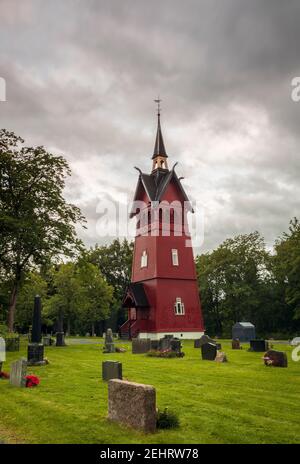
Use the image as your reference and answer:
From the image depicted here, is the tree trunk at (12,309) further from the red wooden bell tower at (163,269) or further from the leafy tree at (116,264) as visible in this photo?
the leafy tree at (116,264)

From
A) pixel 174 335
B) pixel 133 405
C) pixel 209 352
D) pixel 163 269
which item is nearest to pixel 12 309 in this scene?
pixel 163 269

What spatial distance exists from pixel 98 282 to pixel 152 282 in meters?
18.9

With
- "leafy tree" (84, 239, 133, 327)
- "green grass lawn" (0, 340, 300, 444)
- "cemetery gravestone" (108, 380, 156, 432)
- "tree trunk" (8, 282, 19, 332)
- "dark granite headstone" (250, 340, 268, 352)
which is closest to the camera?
"green grass lawn" (0, 340, 300, 444)

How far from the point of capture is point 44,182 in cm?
2942

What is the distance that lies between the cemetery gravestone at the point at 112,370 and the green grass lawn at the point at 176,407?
1.29ft

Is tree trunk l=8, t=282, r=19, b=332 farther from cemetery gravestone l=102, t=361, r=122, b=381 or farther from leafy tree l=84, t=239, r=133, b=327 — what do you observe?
leafy tree l=84, t=239, r=133, b=327

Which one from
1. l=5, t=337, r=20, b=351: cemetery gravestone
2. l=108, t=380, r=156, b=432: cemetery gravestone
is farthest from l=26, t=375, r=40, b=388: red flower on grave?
l=5, t=337, r=20, b=351: cemetery gravestone

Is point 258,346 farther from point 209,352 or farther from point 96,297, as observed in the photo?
point 96,297

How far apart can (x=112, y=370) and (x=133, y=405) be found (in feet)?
16.4

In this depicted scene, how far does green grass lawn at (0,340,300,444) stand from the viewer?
6273 millimetres

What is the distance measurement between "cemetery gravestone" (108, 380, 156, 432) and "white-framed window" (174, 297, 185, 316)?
31.1 meters

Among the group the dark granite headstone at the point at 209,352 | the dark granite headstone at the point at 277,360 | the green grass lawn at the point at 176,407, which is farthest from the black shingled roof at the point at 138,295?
the green grass lawn at the point at 176,407

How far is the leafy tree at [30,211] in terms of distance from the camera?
2780 cm

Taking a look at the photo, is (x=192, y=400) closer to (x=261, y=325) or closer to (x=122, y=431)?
(x=122, y=431)
